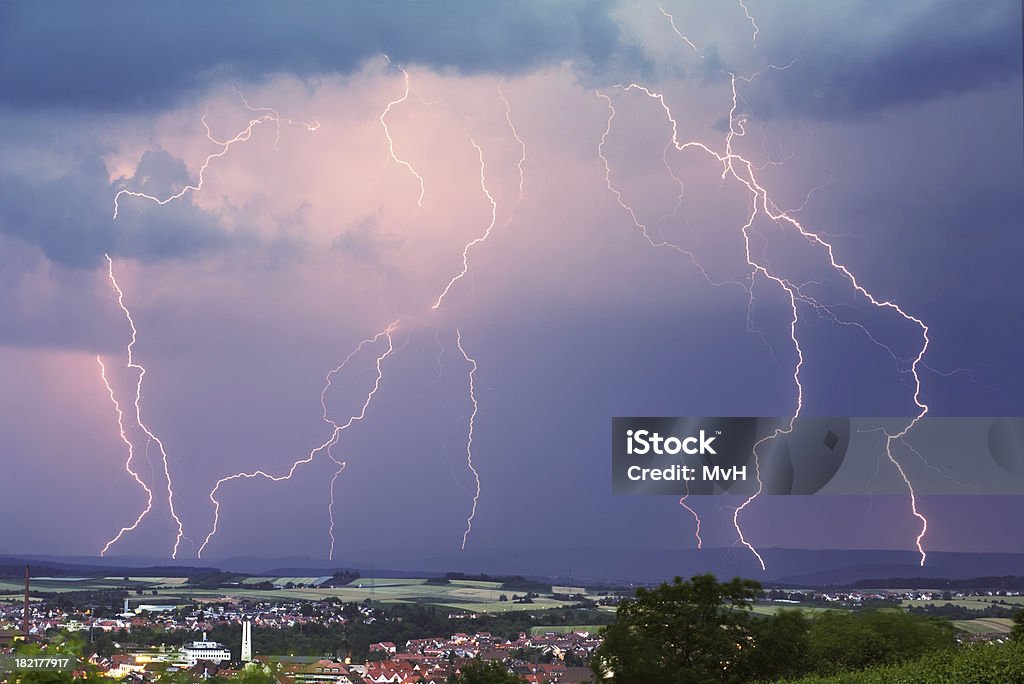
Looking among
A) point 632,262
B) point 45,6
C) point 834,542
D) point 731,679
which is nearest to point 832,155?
point 632,262

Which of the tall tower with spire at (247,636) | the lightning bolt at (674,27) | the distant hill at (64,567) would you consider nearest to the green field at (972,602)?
the lightning bolt at (674,27)

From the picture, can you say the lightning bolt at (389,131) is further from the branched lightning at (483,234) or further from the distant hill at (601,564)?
the distant hill at (601,564)

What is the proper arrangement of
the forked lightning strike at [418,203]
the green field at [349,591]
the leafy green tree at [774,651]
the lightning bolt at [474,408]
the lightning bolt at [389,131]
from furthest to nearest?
the green field at [349,591]
the lightning bolt at [474,408]
the forked lightning strike at [418,203]
the lightning bolt at [389,131]
the leafy green tree at [774,651]

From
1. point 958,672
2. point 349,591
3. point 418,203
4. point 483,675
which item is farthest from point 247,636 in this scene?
point 958,672

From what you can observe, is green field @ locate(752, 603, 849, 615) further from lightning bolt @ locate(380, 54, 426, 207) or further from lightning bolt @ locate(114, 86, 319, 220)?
lightning bolt @ locate(114, 86, 319, 220)

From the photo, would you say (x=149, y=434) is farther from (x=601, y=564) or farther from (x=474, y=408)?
(x=601, y=564)

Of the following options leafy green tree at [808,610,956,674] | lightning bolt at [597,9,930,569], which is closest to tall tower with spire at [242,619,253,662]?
lightning bolt at [597,9,930,569]
